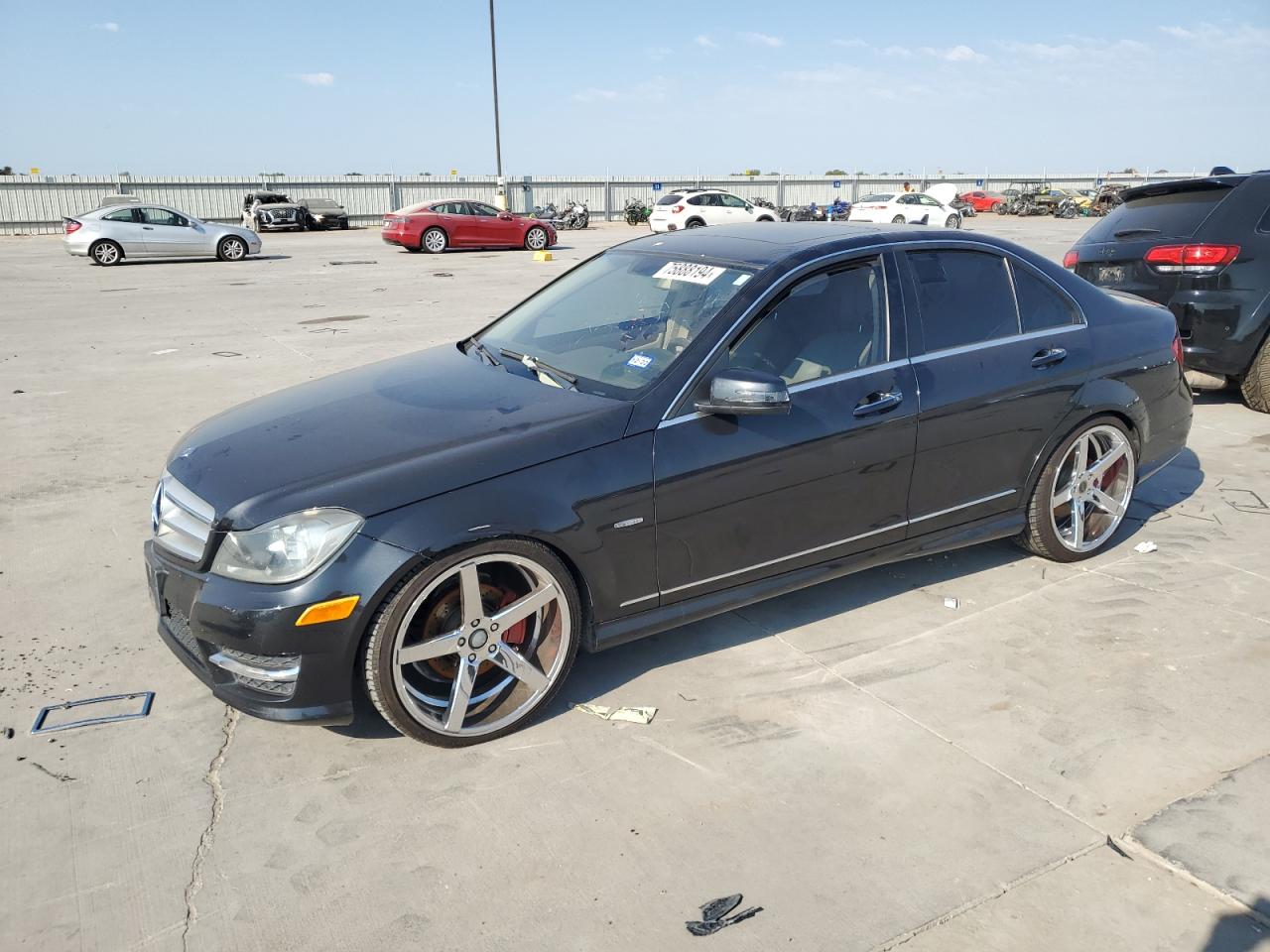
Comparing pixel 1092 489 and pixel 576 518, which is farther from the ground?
pixel 576 518

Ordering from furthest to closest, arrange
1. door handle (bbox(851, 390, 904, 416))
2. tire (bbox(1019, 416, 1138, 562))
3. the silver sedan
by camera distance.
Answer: the silver sedan
tire (bbox(1019, 416, 1138, 562))
door handle (bbox(851, 390, 904, 416))

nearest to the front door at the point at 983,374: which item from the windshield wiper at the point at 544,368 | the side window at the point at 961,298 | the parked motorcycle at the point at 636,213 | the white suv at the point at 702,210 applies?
the side window at the point at 961,298

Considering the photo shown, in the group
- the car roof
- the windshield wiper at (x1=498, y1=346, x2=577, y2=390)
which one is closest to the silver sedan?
the car roof

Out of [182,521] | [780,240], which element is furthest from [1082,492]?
[182,521]

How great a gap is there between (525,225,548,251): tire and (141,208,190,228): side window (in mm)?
8924

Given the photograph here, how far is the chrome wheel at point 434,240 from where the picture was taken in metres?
26.3

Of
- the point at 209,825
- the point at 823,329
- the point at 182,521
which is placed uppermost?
the point at 823,329

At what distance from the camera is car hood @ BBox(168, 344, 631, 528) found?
10.6ft

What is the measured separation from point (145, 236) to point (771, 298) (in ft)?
72.7

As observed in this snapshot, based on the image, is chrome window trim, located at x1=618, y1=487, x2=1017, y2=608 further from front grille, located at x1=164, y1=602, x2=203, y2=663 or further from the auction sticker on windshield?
front grille, located at x1=164, y1=602, x2=203, y2=663

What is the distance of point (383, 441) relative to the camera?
3510 millimetres

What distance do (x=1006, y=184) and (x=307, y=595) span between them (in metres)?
61.2

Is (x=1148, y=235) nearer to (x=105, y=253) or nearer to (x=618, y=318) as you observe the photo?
(x=618, y=318)

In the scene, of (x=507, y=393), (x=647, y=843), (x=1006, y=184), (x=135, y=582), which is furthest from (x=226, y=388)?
(x=1006, y=184)
